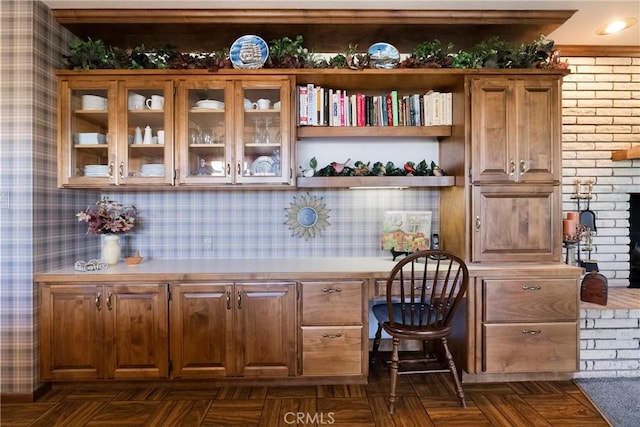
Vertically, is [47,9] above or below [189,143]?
above

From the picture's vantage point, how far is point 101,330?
2279 mm

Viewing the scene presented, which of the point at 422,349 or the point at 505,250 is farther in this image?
the point at 422,349

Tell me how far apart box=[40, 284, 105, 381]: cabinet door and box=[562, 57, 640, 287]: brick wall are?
11.8ft

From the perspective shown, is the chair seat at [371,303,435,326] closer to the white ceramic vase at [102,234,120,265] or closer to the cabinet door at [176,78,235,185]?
the cabinet door at [176,78,235,185]

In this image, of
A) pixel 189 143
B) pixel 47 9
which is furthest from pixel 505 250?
pixel 47 9

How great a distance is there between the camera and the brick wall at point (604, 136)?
3.04 meters

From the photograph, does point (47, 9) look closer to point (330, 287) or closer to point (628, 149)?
point (330, 287)

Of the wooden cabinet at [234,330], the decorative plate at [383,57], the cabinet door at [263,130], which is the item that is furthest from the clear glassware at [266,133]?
the wooden cabinet at [234,330]

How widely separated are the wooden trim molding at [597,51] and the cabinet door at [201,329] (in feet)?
10.5

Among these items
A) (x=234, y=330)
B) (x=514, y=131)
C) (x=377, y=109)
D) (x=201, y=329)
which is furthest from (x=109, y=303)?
(x=514, y=131)

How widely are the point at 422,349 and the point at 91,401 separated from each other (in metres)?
2.35

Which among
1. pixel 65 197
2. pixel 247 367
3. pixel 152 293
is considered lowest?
pixel 247 367

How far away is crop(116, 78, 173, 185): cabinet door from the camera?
8.07 feet

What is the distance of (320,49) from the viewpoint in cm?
290
